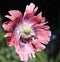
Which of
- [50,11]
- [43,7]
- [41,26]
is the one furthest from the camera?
[50,11]

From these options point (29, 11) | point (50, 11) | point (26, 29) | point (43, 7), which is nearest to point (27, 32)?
point (26, 29)

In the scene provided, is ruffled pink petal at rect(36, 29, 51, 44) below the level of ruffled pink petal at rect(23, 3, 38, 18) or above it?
below

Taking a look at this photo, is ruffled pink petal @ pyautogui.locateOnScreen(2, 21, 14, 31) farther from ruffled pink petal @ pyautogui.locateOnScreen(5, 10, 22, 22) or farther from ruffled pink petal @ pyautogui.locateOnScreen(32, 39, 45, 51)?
ruffled pink petal @ pyautogui.locateOnScreen(32, 39, 45, 51)

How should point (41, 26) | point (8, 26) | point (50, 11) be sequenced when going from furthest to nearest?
point (50, 11) → point (41, 26) → point (8, 26)

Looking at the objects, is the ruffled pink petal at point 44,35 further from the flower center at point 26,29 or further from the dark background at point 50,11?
the dark background at point 50,11

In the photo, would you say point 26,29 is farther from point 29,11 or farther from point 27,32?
point 29,11

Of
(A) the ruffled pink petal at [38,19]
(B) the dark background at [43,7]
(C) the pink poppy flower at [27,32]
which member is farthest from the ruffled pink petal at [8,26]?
(B) the dark background at [43,7]

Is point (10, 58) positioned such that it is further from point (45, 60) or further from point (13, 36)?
point (13, 36)

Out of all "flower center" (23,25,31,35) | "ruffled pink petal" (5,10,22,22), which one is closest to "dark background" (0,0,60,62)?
"flower center" (23,25,31,35)
